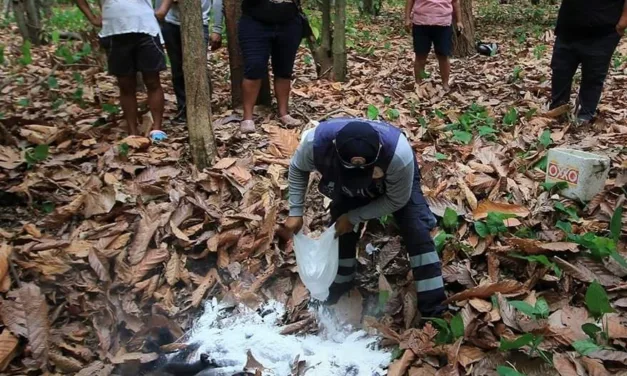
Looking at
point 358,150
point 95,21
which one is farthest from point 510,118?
point 95,21

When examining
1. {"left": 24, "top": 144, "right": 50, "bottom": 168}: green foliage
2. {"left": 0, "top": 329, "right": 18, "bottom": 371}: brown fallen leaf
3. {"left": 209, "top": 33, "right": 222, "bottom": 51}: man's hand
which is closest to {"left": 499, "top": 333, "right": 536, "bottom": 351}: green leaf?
{"left": 0, "top": 329, "right": 18, "bottom": 371}: brown fallen leaf

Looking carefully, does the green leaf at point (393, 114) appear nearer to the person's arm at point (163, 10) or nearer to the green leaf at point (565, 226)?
the green leaf at point (565, 226)

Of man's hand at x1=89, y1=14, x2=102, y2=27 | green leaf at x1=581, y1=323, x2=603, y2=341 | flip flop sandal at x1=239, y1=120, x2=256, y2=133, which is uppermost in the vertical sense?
man's hand at x1=89, y1=14, x2=102, y2=27

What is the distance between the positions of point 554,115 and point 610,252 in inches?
89.1

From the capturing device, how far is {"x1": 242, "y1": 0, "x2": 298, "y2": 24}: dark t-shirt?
14.6ft

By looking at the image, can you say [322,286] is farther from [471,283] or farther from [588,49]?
[588,49]

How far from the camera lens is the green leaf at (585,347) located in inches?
98.1

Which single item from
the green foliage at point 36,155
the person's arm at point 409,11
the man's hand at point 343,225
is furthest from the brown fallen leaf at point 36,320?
the person's arm at point 409,11

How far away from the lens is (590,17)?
14.5 feet

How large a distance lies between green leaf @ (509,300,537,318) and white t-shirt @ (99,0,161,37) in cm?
326

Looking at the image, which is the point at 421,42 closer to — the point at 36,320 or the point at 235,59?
the point at 235,59

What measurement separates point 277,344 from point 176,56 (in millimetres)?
3045

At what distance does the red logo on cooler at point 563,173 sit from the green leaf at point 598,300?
1.03 metres

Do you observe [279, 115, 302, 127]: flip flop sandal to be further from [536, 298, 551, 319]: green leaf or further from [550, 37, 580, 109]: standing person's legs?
[536, 298, 551, 319]: green leaf
